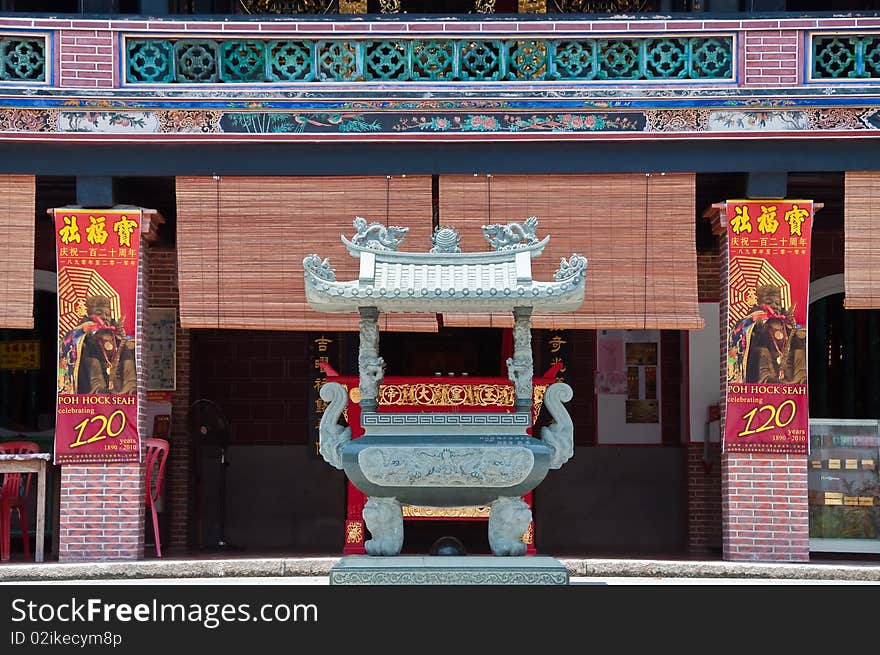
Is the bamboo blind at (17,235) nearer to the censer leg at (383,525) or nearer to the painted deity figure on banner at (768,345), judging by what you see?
the censer leg at (383,525)

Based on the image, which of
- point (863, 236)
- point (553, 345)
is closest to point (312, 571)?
point (553, 345)

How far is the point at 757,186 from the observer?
1316cm

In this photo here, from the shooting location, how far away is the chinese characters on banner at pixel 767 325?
42.4 feet

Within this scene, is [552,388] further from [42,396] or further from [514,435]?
[42,396]

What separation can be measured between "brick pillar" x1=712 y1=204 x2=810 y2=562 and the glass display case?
2.92 feet

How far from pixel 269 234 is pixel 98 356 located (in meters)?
1.78

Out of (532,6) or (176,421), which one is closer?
(532,6)

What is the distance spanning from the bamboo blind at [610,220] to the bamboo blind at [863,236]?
1.33m

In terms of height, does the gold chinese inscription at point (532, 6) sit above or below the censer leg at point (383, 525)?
above

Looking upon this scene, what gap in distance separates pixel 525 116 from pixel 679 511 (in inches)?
194

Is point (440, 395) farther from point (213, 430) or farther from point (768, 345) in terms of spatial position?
point (213, 430)

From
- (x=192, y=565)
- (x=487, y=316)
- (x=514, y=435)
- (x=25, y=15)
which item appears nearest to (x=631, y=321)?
(x=487, y=316)

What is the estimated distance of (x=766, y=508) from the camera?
1290cm

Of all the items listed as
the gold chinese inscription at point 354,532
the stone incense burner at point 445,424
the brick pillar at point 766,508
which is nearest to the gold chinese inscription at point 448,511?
the gold chinese inscription at point 354,532
